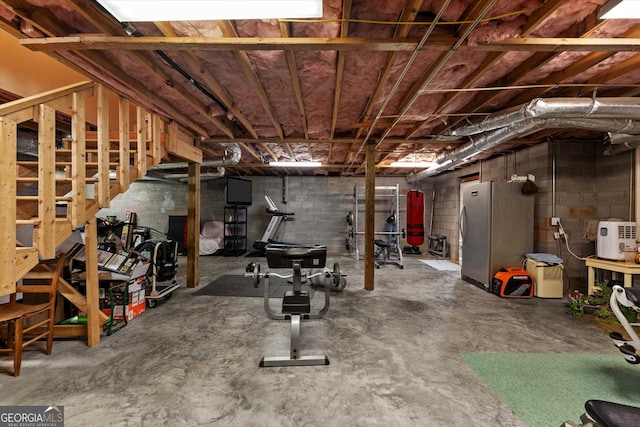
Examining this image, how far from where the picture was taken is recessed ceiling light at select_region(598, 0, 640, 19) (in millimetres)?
1534

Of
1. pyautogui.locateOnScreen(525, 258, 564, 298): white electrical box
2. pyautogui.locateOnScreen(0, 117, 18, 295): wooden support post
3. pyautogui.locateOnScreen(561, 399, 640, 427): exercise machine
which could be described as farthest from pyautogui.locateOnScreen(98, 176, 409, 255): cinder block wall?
pyautogui.locateOnScreen(561, 399, 640, 427): exercise machine

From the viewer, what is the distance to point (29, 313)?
2.19 meters

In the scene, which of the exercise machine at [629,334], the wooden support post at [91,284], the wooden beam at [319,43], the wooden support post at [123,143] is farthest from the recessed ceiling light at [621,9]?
the wooden support post at [91,284]

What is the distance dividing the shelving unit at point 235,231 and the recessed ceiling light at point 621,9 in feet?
25.4

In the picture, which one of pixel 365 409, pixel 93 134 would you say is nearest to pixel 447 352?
pixel 365 409

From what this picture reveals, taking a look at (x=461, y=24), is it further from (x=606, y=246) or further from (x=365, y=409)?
(x=606, y=246)

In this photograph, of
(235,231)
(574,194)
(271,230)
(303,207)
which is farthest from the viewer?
(303,207)

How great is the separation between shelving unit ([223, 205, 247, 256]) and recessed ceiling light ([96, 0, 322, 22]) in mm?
6596

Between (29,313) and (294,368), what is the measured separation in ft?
7.49

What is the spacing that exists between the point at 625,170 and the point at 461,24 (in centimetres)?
404

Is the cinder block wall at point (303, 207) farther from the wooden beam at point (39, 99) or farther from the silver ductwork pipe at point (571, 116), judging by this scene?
the wooden beam at point (39, 99)

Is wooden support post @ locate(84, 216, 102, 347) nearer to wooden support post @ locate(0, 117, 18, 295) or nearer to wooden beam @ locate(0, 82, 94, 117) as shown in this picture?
wooden support post @ locate(0, 117, 18, 295)

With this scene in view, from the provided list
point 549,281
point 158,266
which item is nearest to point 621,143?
point 549,281

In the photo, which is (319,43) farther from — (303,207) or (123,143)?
(303,207)
